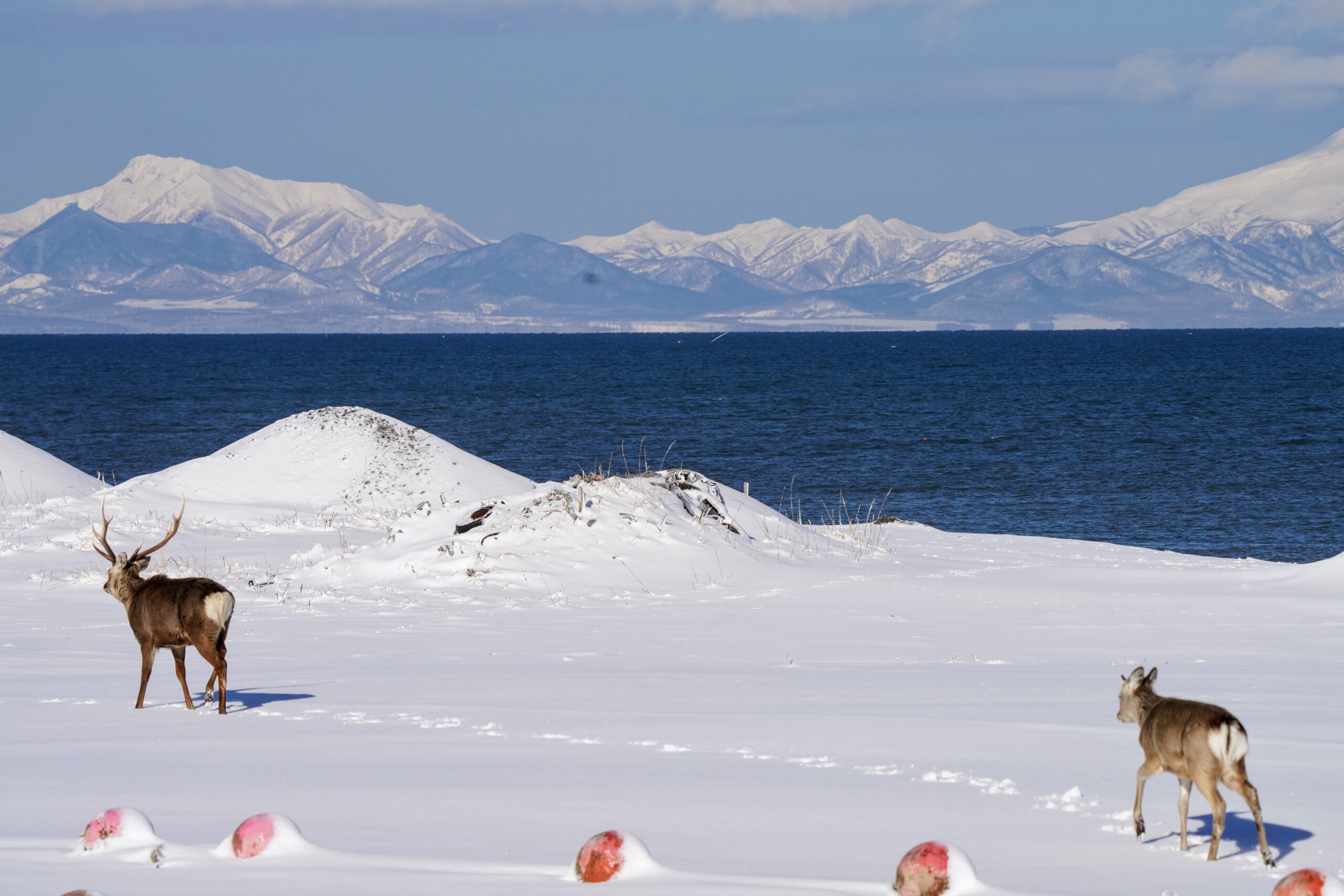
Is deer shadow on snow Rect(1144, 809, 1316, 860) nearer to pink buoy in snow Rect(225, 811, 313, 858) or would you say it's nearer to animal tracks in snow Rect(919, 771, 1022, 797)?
animal tracks in snow Rect(919, 771, 1022, 797)

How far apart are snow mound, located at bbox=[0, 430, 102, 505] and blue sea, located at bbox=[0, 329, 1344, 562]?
9049 mm

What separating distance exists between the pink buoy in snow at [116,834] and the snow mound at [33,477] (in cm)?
1835

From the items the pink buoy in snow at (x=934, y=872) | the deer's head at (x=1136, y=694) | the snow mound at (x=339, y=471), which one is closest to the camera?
the pink buoy in snow at (x=934, y=872)

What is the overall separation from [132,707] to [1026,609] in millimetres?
8460

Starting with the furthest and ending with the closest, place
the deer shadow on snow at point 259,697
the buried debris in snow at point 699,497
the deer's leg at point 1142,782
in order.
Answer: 1. the buried debris in snow at point 699,497
2. the deer shadow on snow at point 259,697
3. the deer's leg at point 1142,782

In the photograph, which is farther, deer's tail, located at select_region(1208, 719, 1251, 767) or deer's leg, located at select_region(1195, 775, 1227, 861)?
deer's leg, located at select_region(1195, 775, 1227, 861)

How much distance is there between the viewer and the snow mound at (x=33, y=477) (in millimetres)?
23078

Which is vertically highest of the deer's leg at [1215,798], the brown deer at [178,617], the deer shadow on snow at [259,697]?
the brown deer at [178,617]

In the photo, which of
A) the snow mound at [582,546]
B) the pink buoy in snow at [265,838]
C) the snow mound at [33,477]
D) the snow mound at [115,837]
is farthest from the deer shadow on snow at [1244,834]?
the snow mound at [33,477]

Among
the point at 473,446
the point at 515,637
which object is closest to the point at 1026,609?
the point at 515,637

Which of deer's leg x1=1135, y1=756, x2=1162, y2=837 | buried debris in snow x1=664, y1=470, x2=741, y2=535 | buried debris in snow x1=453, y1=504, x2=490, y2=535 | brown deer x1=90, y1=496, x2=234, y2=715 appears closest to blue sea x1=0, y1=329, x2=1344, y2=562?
buried debris in snow x1=664, y1=470, x2=741, y2=535

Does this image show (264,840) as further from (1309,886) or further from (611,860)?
(1309,886)

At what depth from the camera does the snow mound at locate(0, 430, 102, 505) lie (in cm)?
2308

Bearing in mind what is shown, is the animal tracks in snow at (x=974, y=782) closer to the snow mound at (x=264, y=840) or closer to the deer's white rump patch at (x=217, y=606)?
the snow mound at (x=264, y=840)
